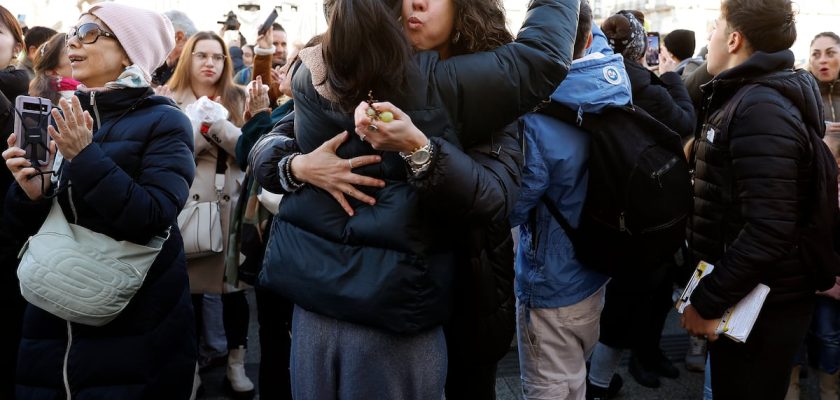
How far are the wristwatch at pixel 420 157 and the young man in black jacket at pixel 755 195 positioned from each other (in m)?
1.27

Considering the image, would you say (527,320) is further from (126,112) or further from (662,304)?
(662,304)

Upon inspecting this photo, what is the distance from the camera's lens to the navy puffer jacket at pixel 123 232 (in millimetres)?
2092

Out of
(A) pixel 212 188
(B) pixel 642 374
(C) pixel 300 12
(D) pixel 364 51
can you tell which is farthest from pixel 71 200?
(C) pixel 300 12

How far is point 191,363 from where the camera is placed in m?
2.45

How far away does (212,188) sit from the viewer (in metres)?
3.69

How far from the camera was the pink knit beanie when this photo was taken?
7.69 feet

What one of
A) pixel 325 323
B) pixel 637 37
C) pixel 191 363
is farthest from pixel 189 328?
pixel 637 37

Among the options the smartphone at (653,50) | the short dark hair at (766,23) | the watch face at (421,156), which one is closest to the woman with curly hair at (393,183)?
the watch face at (421,156)

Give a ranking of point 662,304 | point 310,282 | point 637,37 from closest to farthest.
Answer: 1. point 310,282
2. point 637,37
3. point 662,304

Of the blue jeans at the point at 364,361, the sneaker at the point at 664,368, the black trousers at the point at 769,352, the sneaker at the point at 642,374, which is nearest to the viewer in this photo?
the blue jeans at the point at 364,361

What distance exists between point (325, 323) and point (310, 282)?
0.42 ft

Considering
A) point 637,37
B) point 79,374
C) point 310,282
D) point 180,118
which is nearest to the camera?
point 310,282

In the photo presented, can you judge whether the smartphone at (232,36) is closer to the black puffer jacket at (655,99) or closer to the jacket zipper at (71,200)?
the black puffer jacket at (655,99)

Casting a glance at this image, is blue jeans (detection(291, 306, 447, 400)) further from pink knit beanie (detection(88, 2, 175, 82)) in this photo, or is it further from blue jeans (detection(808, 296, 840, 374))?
blue jeans (detection(808, 296, 840, 374))
